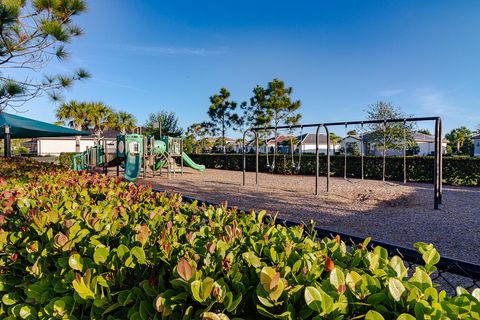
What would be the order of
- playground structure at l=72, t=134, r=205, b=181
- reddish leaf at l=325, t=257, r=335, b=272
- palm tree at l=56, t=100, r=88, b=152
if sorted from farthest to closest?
palm tree at l=56, t=100, r=88, b=152 → playground structure at l=72, t=134, r=205, b=181 → reddish leaf at l=325, t=257, r=335, b=272

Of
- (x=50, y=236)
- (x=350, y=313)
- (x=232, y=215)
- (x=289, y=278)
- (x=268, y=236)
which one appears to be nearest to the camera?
(x=350, y=313)

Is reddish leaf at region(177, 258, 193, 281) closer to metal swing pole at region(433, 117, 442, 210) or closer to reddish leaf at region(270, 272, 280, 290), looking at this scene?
reddish leaf at region(270, 272, 280, 290)

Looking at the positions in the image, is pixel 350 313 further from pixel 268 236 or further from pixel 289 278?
pixel 268 236

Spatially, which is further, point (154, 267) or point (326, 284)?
point (154, 267)

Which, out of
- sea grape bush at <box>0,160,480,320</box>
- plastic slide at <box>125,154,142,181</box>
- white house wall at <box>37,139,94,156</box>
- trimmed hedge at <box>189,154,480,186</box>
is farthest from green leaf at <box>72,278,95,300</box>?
white house wall at <box>37,139,94,156</box>

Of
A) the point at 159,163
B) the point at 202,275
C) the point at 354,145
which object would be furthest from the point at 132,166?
the point at 354,145

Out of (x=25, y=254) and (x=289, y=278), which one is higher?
(x=289, y=278)

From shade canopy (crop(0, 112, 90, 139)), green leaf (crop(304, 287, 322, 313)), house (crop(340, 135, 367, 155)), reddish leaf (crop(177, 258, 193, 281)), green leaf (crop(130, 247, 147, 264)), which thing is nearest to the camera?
green leaf (crop(304, 287, 322, 313))

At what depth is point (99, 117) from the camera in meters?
36.8

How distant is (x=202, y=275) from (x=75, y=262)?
0.56 m

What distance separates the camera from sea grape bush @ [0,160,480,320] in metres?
0.92

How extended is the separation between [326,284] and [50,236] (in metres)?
1.37

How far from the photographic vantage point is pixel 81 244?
5.20 feet

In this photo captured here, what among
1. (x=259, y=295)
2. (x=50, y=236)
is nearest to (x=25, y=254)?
(x=50, y=236)
